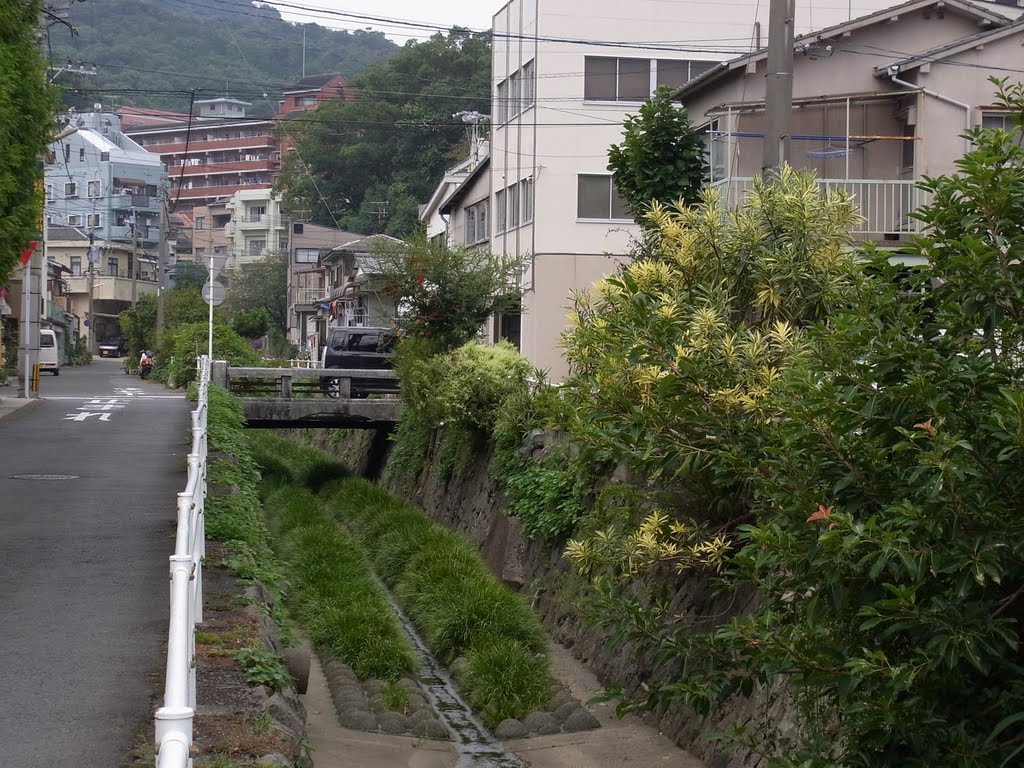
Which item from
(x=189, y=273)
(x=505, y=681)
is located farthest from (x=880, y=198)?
(x=189, y=273)

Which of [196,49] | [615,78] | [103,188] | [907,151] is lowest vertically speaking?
[907,151]

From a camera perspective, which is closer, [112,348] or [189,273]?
[112,348]

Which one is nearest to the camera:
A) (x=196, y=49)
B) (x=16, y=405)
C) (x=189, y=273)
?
(x=16, y=405)

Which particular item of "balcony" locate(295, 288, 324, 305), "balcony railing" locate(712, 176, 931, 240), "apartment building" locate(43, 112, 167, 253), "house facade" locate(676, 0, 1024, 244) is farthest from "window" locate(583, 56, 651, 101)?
"apartment building" locate(43, 112, 167, 253)

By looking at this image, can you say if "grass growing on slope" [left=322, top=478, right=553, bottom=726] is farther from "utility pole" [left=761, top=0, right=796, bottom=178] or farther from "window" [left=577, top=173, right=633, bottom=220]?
"window" [left=577, top=173, right=633, bottom=220]

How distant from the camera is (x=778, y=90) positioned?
46.4ft

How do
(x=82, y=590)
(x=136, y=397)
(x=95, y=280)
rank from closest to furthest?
(x=82, y=590), (x=136, y=397), (x=95, y=280)

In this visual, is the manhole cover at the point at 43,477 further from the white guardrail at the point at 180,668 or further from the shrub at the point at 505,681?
the white guardrail at the point at 180,668

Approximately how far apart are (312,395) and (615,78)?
12.0m

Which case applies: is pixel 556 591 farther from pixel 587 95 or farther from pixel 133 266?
pixel 133 266

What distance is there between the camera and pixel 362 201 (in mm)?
76875

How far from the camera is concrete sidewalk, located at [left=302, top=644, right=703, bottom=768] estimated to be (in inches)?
460

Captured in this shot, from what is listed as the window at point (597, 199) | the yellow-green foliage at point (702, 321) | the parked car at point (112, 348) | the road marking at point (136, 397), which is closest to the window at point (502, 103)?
the window at point (597, 199)

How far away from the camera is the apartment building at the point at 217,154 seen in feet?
392
